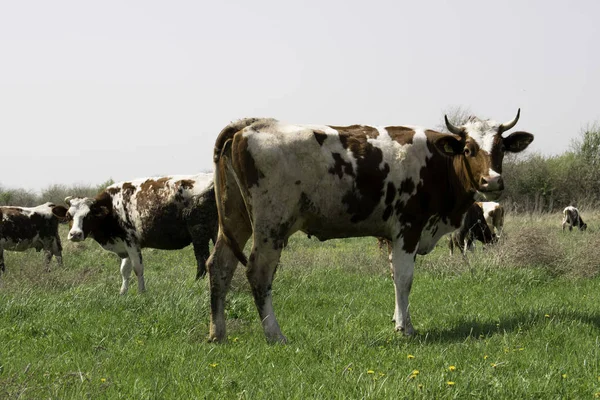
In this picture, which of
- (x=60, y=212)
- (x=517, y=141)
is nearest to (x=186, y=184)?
(x=60, y=212)

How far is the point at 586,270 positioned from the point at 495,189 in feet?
17.8

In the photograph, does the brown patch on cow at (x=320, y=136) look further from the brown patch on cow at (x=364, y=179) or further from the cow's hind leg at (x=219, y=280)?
the cow's hind leg at (x=219, y=280)

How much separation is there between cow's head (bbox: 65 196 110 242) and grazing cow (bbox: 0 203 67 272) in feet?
14.1

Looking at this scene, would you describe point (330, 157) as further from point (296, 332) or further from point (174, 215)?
point (174, 215)

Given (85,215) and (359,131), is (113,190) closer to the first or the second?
(85,215)

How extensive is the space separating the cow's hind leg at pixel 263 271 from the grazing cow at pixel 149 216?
222 inches

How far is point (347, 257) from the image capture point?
1536 cm

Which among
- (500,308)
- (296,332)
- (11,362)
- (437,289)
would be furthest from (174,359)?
(437,289)

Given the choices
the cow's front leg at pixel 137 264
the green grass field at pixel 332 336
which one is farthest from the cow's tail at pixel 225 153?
the cow's front leg at pixel 137 264

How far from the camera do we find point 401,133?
26.0ft

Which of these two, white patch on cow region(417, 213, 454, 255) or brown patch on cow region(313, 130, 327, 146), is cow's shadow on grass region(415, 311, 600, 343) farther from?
brown patch on cow region(313, 130, 327, 146)

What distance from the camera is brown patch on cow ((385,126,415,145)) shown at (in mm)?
7820

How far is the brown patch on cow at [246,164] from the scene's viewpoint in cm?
697

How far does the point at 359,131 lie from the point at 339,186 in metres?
0.93
